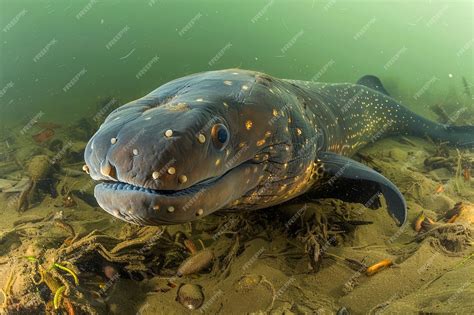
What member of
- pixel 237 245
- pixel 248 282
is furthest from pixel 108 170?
pixel 237 245

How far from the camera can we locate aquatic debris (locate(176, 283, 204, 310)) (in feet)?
11.4

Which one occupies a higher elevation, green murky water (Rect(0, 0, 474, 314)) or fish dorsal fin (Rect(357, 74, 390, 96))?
fish dorsal fin (Rect(357, 74, 390, 96))

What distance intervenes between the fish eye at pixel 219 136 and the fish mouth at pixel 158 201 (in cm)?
28

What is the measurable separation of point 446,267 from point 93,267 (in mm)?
3880

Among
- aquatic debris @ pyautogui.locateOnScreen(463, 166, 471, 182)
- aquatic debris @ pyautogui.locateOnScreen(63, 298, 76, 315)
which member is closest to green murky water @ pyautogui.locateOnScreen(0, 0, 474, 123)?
aquatic debris @ pyautogui.locateOnScreen(463, 166, 471, 182)

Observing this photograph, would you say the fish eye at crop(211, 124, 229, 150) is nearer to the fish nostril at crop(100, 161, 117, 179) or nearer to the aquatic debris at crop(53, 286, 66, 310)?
the fish nostril at crop(100, 161, 117, 179)

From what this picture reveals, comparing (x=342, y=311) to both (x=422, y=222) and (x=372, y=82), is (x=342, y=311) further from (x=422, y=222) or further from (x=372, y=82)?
(x=372, y=82)

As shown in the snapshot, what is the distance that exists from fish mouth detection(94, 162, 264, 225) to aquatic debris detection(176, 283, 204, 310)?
1.26 metres

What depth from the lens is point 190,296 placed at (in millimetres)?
3527

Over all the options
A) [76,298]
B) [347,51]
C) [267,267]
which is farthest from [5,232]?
[347,51]

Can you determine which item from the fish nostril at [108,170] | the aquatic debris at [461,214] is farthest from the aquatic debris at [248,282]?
the aquatic debris at [461,214]

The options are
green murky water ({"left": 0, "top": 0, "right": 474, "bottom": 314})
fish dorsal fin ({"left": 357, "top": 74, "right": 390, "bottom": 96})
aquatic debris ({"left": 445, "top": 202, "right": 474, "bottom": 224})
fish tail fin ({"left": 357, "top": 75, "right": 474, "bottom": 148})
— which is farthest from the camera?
fish dorsal fin ({"left": 357, "top": 74, "right": 390, "bottom": 96})

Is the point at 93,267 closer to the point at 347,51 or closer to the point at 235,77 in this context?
the point at 235,77

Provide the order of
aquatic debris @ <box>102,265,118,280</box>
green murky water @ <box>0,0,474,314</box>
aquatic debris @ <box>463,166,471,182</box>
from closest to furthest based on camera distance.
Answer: green murky water @ <box>0,0,474,314</box>
aquatic debris @ <box>102,265,118,280</box>
aquatic debris @ <box>463,166,471,182</box>
